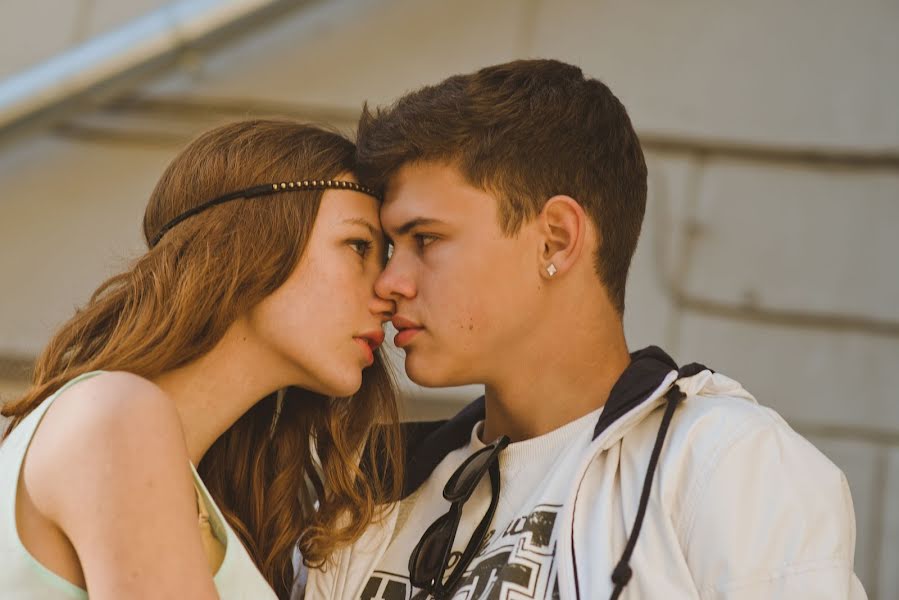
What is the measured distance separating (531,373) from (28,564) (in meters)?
1.09

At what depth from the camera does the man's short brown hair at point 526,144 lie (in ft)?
8.23

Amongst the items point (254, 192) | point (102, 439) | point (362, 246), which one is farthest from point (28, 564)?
point (362, 246)

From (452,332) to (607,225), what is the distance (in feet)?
1.43

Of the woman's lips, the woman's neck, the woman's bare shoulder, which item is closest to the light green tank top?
the woman's bare shoulder

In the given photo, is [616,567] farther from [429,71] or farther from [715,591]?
[429,71]

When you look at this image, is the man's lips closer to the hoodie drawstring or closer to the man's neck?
the man's neck

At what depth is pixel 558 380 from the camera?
96.9 inches

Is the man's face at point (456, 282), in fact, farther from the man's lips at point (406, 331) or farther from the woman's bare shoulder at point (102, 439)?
the woman's bare shoulder at point (102, 439)

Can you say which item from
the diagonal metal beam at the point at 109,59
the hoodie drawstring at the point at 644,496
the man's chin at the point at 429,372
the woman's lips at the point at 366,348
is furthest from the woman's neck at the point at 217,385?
the diagonal metal beam at the point at 109,59

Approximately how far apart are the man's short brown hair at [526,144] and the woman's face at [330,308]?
136 millimetres

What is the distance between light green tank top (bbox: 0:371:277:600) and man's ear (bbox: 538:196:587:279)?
2.93 feet

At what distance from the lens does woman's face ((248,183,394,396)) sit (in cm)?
238

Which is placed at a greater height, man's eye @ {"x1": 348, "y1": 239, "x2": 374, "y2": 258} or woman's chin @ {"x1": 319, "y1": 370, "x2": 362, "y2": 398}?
man's eye @ {"x1": 348, "y1": 239, "x2": 374, "y2": 258}

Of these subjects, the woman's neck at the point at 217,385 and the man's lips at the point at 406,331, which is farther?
the man's lips at the point at 406,331
